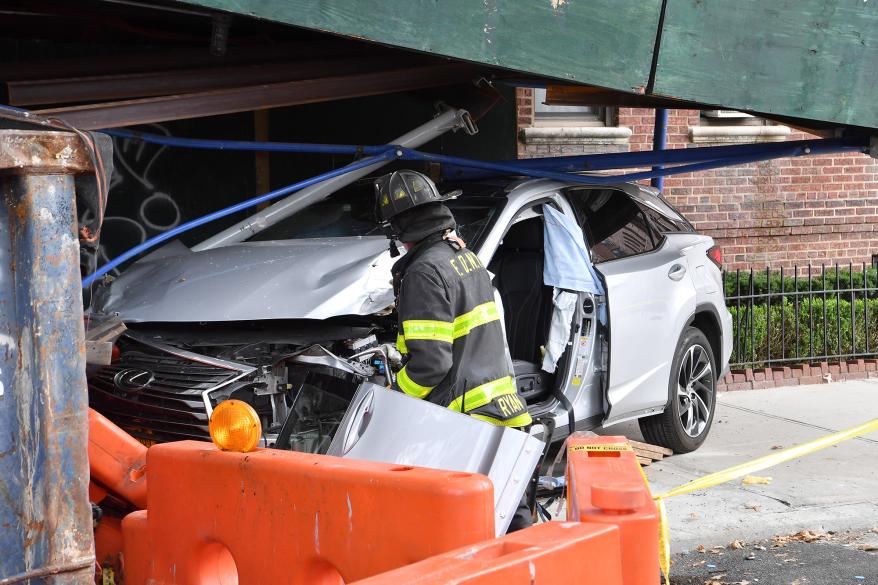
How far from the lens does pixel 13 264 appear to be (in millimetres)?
2264

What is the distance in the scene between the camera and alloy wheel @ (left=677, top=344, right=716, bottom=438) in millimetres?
7367

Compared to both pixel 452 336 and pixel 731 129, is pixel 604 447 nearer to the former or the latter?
pixel 452 336

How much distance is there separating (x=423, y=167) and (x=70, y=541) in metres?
5.08

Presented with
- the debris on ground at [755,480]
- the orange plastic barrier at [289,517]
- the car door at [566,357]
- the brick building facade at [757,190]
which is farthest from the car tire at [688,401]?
the orange plastic barrier at [289,517]

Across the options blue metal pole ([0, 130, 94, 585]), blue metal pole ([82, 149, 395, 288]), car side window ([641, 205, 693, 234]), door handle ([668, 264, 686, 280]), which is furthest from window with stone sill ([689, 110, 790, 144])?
blue metal pole ([0, 130, 94, 585])

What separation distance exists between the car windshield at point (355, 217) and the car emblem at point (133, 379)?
1.64 m

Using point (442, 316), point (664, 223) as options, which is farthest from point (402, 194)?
point (664, 223)

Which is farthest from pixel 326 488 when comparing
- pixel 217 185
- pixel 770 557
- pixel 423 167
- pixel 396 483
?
pixel 217 185

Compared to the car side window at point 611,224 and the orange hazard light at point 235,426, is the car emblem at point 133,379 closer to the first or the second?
the orange hazard light at point 235,426

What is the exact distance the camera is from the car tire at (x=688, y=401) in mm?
7195

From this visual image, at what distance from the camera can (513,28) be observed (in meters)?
5.86

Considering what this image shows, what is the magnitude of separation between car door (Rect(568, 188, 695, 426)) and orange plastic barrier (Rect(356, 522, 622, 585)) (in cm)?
380

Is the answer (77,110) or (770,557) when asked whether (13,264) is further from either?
(770,557)

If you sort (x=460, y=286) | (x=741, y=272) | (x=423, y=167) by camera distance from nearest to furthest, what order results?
(x=460, y=286) → (x=423, y=167) → (x=741, y=272)
